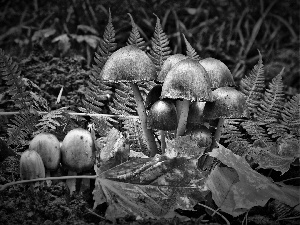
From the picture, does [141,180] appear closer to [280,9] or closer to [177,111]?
[177,111]

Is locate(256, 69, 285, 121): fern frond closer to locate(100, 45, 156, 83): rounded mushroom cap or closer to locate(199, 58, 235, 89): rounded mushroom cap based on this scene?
locate(199, 58, 235, 89): rounded mushroom cap

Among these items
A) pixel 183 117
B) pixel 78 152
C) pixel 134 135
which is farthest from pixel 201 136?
pixel 78 152

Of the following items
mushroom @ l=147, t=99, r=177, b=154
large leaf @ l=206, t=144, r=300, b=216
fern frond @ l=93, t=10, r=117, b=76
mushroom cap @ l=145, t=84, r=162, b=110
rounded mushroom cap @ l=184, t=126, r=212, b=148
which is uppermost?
fern frond @ l=93, t=10, r=117, b=76

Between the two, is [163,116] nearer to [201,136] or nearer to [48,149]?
[201,136]

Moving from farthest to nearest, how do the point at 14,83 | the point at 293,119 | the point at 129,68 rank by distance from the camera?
the point at 293,119
the point at 14,83
the point at 129,68

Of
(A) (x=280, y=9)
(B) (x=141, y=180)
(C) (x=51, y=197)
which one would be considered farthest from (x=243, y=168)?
(A) (x=280, y=9)

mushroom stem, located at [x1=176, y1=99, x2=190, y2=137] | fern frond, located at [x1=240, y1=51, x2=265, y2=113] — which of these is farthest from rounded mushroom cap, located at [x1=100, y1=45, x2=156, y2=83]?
fern frond, located at [x1=240, y1=51, x2=265, y2=113]

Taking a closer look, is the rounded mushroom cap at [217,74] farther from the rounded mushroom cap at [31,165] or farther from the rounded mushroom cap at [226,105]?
the rounded mushroom cap at [31,165]
